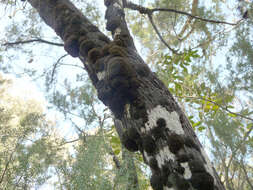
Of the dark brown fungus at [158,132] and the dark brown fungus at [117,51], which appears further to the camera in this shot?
the dark brown fungus at [117,51]

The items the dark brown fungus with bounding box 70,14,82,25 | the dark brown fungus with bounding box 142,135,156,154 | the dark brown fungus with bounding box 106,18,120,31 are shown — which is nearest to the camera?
the dark brown fungus with bounding box 142,135,156,154

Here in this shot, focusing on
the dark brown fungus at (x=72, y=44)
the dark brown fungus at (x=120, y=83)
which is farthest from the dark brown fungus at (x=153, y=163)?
the dark brown fungus at (x=72, y=44)

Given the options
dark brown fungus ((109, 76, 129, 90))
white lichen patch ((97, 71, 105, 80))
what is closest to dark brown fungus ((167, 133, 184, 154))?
dark brown fungus ((109, 76, 129, 90))

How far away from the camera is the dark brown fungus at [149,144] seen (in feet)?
4.02

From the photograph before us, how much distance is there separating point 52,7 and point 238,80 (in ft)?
9.32

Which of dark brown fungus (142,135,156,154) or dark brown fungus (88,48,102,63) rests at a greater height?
dark brown fungus (88,48,102,63)

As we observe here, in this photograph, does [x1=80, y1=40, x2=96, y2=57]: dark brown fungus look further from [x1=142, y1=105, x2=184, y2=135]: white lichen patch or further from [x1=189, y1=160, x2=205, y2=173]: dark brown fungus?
[x1=189, y1=160, x2=205, y2=173]: dark brown fungus

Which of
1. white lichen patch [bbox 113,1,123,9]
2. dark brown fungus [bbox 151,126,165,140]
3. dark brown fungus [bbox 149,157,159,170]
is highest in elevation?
white lichen patch [bbox 113,1,123,9]

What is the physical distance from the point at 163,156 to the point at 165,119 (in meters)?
0.24

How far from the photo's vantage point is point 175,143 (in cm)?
117

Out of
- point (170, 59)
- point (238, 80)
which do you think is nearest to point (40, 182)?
point (170, 59)

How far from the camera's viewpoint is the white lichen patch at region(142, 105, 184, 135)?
1266 mm

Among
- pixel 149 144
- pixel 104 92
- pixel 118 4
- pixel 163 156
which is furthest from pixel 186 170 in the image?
pixel 118 4

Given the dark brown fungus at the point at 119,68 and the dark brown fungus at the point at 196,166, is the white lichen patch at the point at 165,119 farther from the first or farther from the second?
the dark brown fungus at the point at 119,68
